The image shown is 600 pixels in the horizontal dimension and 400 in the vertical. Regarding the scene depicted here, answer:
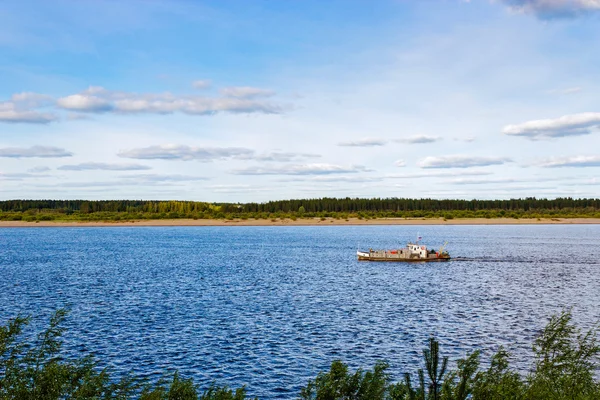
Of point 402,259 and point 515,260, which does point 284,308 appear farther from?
point 515,260

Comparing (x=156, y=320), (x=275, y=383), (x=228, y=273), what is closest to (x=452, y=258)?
(x=228, y=273)

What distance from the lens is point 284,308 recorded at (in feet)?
180

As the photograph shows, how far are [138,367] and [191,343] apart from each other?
6581 millimetres

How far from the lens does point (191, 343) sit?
4069cm

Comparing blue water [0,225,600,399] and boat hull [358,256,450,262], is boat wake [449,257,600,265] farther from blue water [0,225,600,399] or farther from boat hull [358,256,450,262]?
boat hull [358,256,450,262]

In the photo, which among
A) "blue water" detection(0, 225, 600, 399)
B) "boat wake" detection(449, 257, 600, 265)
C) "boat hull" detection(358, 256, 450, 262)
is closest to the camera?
"blue water" detection(0, 225, 600, 399)

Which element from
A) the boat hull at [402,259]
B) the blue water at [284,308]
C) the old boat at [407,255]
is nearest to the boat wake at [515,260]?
the blue water at [284,308]

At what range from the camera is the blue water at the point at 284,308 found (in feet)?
120

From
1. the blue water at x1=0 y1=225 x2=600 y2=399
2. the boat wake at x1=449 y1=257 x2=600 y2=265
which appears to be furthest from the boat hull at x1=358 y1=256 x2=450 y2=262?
the blue water at x1=0 y1=225 x2=600 y2=399

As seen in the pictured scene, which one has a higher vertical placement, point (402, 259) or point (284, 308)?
point (402, 259)

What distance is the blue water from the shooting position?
36.6m

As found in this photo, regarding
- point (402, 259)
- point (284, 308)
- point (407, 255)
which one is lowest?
point (284, 308)

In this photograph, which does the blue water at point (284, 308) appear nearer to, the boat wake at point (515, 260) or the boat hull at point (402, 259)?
the boat wake at point (515, 260)

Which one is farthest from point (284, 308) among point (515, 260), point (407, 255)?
point (515, 260)
